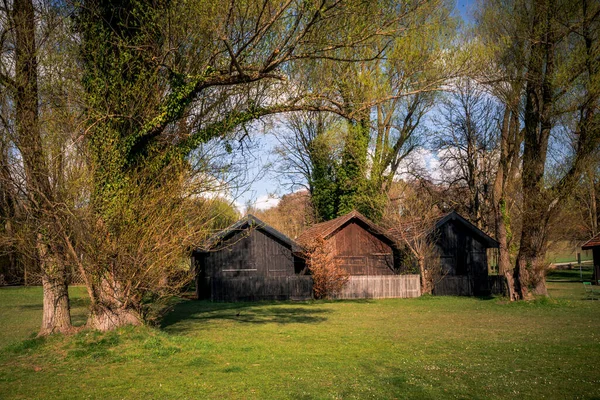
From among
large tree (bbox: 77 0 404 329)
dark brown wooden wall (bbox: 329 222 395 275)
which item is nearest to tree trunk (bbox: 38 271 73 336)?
large tree (bbox: 77 0 404 329)

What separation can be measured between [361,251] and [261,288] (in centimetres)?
785

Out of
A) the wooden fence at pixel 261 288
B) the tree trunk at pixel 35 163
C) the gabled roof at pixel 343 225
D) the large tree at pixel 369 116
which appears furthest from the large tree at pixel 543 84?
the tree trunk at pixel 35 163

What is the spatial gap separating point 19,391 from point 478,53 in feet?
52.5

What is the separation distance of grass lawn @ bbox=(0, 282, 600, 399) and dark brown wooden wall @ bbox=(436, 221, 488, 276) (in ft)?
53.8

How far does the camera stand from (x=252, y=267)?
3378cm

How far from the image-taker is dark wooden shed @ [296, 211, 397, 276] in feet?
118

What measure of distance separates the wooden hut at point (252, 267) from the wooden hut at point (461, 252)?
7.80 meters

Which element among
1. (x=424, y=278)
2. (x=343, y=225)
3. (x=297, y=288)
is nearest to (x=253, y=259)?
(x=297, y=288)

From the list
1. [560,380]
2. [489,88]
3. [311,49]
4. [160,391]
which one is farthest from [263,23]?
[489,88]

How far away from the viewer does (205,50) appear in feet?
45.4

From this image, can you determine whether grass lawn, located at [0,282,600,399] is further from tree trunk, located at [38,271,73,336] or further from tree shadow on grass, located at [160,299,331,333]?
tree trunk, located at [38,271,73,336]

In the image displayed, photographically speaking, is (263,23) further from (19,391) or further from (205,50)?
(19,391)

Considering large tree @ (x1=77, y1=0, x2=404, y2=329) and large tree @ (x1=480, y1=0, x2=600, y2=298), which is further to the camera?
large tree @ (x1=480, y1=0, x2=600, y2=298)

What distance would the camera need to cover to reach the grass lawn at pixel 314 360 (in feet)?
30.1
